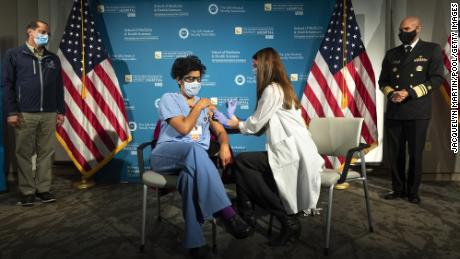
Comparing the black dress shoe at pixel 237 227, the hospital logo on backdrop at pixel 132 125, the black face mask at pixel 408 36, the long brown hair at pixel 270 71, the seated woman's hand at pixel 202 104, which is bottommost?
the black dress shoe at pixel 237 227

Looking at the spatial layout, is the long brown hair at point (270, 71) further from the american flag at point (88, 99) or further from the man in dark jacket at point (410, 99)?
the american flag at point (88, 99)

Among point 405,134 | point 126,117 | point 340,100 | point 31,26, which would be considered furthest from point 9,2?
point 405,134

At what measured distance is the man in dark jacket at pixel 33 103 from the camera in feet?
11.4

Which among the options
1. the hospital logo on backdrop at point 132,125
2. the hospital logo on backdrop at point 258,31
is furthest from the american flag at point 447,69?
the hospital logo on backdrop at point 132,125

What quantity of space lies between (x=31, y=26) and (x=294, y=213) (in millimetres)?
3021

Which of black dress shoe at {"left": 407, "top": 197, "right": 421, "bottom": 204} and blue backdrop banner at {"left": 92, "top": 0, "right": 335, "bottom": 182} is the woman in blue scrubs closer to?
blue backdrop banner at {"left": 92, "top": 0, "right": 335, "bottom": 182}

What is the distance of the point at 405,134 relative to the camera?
147 inches

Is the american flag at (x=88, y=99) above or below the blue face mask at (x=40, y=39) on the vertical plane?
below

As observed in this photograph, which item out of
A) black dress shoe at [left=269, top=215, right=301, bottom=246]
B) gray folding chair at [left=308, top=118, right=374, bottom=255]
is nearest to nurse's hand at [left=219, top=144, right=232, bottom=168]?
black dress shoe at [left=269, top=215, right=301, bottom=246]

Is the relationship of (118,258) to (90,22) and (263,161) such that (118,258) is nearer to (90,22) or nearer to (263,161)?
(263,161)

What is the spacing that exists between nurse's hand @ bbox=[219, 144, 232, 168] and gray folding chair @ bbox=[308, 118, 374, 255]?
0.66m

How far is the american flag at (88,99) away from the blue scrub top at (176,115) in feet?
6.58

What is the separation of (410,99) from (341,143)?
4.33 ft

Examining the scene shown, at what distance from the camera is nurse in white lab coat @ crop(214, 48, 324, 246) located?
7.97 feet
